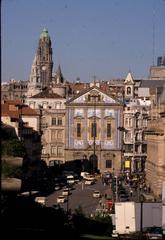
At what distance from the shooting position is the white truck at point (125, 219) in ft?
97.8

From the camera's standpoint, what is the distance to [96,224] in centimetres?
3139

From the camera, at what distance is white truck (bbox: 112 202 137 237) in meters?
29.8

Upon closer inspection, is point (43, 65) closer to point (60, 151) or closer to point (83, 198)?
point (60, 151)

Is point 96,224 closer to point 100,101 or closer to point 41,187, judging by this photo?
point 41,187

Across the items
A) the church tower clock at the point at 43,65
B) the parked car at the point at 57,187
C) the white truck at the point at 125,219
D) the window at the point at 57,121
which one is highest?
the church tower clock at the point at 43,65

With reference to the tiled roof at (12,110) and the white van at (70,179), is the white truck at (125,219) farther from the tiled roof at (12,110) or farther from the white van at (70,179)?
the white van at (70,179)

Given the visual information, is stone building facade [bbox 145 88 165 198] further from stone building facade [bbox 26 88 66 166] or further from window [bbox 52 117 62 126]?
window [bbox 52 117 62 126]

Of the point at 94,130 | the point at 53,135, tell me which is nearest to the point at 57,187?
the point at 94,130

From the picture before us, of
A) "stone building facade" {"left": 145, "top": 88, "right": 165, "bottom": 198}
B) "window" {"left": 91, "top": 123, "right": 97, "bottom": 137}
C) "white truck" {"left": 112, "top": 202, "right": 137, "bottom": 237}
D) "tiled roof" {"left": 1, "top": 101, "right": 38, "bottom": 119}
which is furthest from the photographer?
"window" {"left": 91, "top": 123, "right": 97, "bottom": 137}

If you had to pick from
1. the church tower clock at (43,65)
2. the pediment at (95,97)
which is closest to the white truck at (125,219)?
the pediment at (95,97)

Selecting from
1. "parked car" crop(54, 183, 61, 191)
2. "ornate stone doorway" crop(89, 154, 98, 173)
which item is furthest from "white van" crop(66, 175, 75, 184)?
"ornate stone doorway" crop(89, 154, 98, 173)

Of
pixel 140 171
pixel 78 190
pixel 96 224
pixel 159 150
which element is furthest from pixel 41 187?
pixel 96 224

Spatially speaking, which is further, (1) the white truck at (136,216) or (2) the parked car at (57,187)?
(2) the parked car at (57,187)

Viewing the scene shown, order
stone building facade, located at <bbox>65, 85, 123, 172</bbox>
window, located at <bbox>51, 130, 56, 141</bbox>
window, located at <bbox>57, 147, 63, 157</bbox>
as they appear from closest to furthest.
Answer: stone building facade, located at <bbox>65, 85, 123, 172</bbox>, window, located at <bbox>57, 147, 63, 157</bbox>, window, located at <bbox>51, 130, 56, 141</bbox>
